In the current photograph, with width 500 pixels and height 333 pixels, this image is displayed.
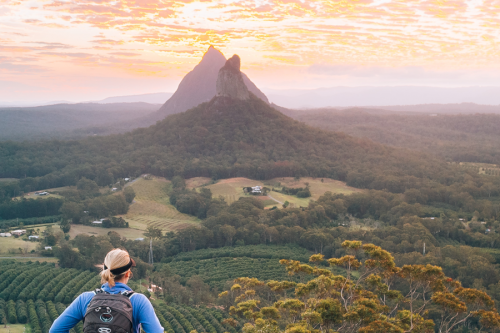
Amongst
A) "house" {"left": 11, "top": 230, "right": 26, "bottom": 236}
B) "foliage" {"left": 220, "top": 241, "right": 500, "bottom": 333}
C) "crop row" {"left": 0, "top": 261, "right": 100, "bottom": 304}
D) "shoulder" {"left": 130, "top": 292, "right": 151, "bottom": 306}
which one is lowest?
"house" {"left": 11, "top": 230, "right": 26, "bottom": 236}

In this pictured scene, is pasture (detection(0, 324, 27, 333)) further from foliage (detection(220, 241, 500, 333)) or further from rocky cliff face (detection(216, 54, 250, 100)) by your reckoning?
rocky cliff face (detection(216, 54, 250, 100))

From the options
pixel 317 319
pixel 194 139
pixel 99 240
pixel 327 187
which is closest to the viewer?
pixel 317 319

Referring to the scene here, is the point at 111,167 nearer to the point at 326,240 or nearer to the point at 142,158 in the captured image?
the point at 142,158

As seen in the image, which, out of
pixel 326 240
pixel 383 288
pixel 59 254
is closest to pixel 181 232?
pixel 59 254

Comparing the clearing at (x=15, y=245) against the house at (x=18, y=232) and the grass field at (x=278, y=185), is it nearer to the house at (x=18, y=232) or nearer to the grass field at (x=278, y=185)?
the house at (x=18, y=232)

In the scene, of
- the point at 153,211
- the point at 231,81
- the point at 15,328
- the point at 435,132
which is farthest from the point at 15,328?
the point at 435,132

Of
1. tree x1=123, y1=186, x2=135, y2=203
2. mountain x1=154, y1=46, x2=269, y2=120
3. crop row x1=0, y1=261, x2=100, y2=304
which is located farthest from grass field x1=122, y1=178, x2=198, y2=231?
mountain x1=154, y1=46, x2=269, y2=120

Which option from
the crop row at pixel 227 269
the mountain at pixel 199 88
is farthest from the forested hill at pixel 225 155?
the mountain at pixel 199 88

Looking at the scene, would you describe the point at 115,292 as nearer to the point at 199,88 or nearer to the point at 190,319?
the point at 190,319
